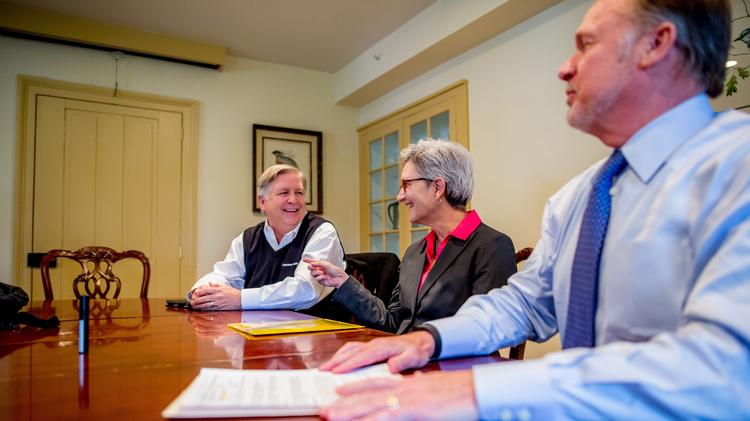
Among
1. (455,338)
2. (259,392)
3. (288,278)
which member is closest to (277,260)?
(288,278)

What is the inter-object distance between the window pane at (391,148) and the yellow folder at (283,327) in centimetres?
303

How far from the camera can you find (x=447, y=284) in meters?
1.60

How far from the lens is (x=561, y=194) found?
3.56ft

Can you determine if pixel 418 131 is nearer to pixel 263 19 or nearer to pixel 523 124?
pixel 523 124

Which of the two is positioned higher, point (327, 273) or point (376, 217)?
point (376, 217)

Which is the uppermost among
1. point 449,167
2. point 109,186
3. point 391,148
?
point 391,148

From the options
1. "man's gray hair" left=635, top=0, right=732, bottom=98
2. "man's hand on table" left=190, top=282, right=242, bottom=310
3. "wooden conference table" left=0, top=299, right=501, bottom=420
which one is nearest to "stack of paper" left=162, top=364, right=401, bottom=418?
"wooden conference table" left=0, top=299, right=501, bottom=420

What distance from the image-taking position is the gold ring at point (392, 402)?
22.2 inches

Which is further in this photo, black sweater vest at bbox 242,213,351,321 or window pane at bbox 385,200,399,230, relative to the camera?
window pane at bbox 385,200,399,230

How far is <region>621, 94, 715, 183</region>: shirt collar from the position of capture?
802 millimetres

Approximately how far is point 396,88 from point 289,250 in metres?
2.43

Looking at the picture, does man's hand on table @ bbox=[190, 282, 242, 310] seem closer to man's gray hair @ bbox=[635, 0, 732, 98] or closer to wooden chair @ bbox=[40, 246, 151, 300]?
wooden chair @ bbox=[40, 246, 151, 300]

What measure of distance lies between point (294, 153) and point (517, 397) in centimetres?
416

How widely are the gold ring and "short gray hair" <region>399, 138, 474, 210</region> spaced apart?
133 cm
